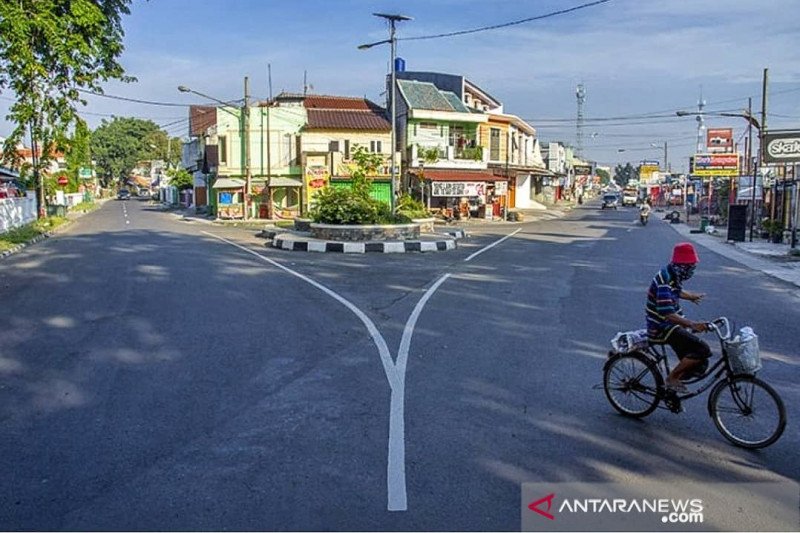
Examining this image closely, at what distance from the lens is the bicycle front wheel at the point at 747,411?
223 inches

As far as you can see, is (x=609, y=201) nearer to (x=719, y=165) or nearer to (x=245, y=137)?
(x=719, y=165)

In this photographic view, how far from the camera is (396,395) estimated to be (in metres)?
6.92

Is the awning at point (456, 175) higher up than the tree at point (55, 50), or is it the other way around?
the tree at point (55, 50)

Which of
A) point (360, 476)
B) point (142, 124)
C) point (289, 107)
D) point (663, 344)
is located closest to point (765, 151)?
point (663, 344)

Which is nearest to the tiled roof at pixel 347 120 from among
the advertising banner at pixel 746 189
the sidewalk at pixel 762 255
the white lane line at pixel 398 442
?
the advertising banner at pixel 746 189

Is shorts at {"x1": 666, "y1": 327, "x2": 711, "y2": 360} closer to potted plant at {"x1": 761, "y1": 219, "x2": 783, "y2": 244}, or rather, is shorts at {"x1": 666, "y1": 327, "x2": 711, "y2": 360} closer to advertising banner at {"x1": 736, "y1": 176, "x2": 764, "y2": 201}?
potted plant at {"x1": 761, "y1": 219, "x2": 783, "y2": 244}

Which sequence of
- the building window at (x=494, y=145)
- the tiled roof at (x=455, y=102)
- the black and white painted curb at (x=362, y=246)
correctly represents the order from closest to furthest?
1. the black and white painted curb at (x=362, y=246)
2. the tiled roof at (x=455, y=102)
3. the building window at (x=494, y=145)

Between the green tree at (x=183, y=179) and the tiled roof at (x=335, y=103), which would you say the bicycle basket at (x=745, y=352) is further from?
the green tree at (x=183, y=179)

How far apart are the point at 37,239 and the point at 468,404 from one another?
2626cm

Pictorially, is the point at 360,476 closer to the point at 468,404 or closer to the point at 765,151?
the point at 468,404

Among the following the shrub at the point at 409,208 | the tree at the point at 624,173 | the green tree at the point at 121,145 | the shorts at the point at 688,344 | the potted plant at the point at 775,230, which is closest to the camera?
the shorts at the point at 688,344

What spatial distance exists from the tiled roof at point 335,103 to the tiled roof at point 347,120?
2.04 meters

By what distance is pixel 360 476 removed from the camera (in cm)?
498

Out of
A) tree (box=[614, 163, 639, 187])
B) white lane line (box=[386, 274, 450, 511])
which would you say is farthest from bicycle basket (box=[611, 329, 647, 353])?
tree (box=[614, 163, 639, 187])
